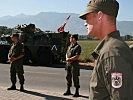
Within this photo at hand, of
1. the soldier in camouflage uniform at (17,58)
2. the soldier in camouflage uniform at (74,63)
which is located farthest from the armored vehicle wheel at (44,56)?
the soldier in camouflage uniform at (74,63)

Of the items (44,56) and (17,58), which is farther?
(44,56)

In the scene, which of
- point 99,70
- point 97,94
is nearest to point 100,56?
point 99,70

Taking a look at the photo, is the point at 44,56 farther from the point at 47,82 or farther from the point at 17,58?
the point at 17,58

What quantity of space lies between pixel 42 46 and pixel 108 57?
657 inches

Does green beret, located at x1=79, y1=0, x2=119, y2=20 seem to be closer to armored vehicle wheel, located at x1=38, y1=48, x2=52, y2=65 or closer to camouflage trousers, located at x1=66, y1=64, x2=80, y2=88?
camouflage trousers, located at x1=66, y1=64, x2=80, y2=88

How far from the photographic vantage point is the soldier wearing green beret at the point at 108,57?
6.73 feet

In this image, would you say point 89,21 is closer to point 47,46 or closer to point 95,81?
point 95,81

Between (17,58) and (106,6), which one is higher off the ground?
(106,6)

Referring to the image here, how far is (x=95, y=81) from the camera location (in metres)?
2.21

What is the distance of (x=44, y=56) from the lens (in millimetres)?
18609

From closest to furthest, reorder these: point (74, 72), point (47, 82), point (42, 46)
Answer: point (74, 72) → point (47, 82) → point (42, 46)

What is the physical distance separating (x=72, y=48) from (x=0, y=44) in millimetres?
10852

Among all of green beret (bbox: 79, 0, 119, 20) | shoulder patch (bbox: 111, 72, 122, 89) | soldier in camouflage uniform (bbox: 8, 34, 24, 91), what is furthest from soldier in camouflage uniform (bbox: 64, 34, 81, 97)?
shoulder patch (bbox: 111, 72, 122, 89)

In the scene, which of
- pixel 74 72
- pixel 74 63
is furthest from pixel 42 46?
pixel 74 72
